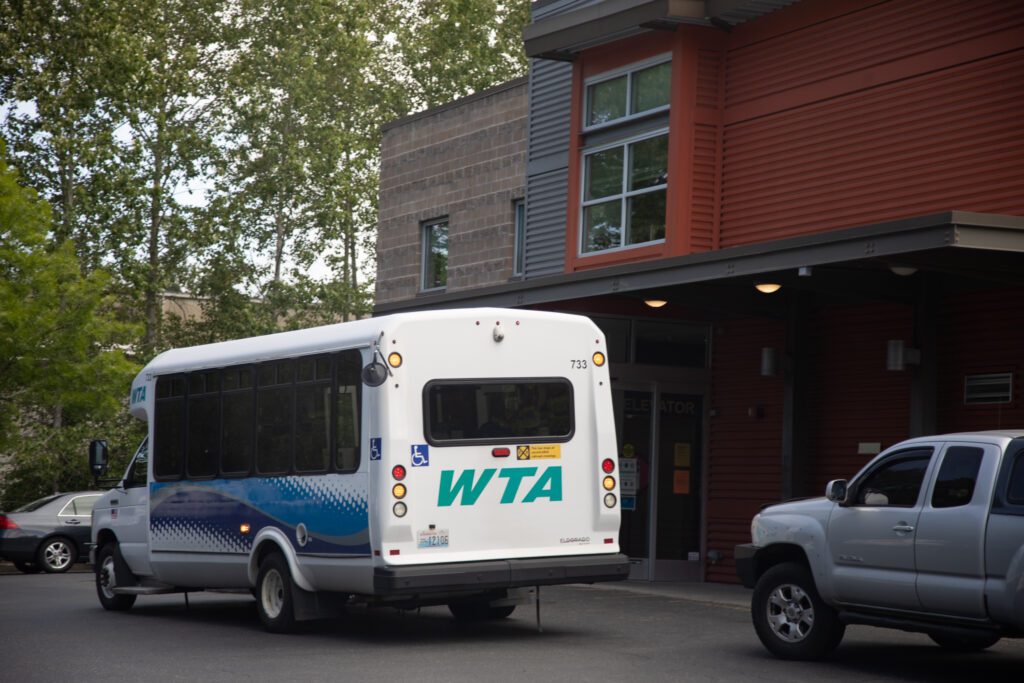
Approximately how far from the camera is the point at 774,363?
19.5 m

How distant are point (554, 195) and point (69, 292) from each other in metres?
10.9

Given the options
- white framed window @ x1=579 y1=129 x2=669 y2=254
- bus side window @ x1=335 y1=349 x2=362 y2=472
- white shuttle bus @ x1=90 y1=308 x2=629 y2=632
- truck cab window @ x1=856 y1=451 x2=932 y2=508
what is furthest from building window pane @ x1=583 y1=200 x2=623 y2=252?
truck cab window @ x1=856 y1=451 x2=932 y2=508

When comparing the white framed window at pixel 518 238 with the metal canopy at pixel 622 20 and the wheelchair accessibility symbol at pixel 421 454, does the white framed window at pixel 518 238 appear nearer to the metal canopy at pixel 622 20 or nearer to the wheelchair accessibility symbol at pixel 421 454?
the metal canopy at pixel 622 20

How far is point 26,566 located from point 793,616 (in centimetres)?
1825

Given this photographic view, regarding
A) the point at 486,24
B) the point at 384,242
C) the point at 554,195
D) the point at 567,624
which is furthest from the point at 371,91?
the point at 567,624

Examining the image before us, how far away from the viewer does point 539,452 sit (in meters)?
13.2

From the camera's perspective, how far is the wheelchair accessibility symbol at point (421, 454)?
494 inches

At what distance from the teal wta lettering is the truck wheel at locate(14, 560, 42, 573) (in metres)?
15.6

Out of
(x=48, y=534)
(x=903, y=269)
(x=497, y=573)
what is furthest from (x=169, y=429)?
(x=48, y=534)

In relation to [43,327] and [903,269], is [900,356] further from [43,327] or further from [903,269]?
[43,327]

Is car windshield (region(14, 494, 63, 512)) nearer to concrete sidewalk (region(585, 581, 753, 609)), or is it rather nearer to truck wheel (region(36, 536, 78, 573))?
truck wheel (region(36, 536, 78, 573))

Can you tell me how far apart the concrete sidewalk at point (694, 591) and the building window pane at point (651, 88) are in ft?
21.7

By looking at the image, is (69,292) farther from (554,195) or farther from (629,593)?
(629,593)

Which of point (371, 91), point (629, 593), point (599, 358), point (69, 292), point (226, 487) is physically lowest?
point (629, 593)
